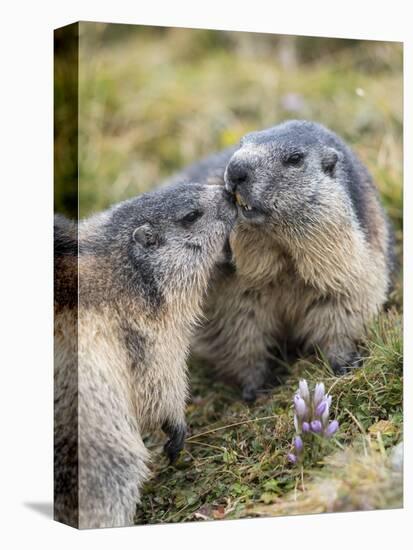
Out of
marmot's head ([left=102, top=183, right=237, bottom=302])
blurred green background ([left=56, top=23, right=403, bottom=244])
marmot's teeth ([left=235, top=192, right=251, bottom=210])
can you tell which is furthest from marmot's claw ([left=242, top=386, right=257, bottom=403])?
blurred green background ([left=56, top=23, right=403, bottom=244])

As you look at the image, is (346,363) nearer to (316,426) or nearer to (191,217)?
(316,426)

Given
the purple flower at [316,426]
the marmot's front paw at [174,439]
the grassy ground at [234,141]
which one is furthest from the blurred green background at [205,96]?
the purple flower at [316,426]

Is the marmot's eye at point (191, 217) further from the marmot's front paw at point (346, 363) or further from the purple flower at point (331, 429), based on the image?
the purple flower at point (331, 429)

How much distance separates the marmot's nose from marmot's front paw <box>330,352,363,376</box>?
4.81 ft

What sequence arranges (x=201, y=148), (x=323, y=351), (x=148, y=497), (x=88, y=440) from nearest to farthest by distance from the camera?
(x=88, y=440), (x=148, y=497), (x=323, y=351), (x=201, y=148)

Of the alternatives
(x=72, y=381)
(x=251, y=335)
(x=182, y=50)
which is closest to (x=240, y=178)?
(x=251, y=335)

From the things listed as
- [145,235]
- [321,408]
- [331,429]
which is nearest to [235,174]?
[145,235]

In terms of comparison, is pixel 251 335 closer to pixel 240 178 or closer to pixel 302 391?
pixel 302 391

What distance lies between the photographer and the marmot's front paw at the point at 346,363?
6.36m

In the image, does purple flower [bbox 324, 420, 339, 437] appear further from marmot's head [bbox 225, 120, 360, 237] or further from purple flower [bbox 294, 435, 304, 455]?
marmot's head [bbox 225, 120, 360, 237]

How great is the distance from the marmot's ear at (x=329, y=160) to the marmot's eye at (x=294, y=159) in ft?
0.58

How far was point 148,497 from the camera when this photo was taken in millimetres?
5859

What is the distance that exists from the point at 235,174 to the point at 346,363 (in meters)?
1.59

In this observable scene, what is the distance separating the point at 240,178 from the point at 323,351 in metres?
1.46
